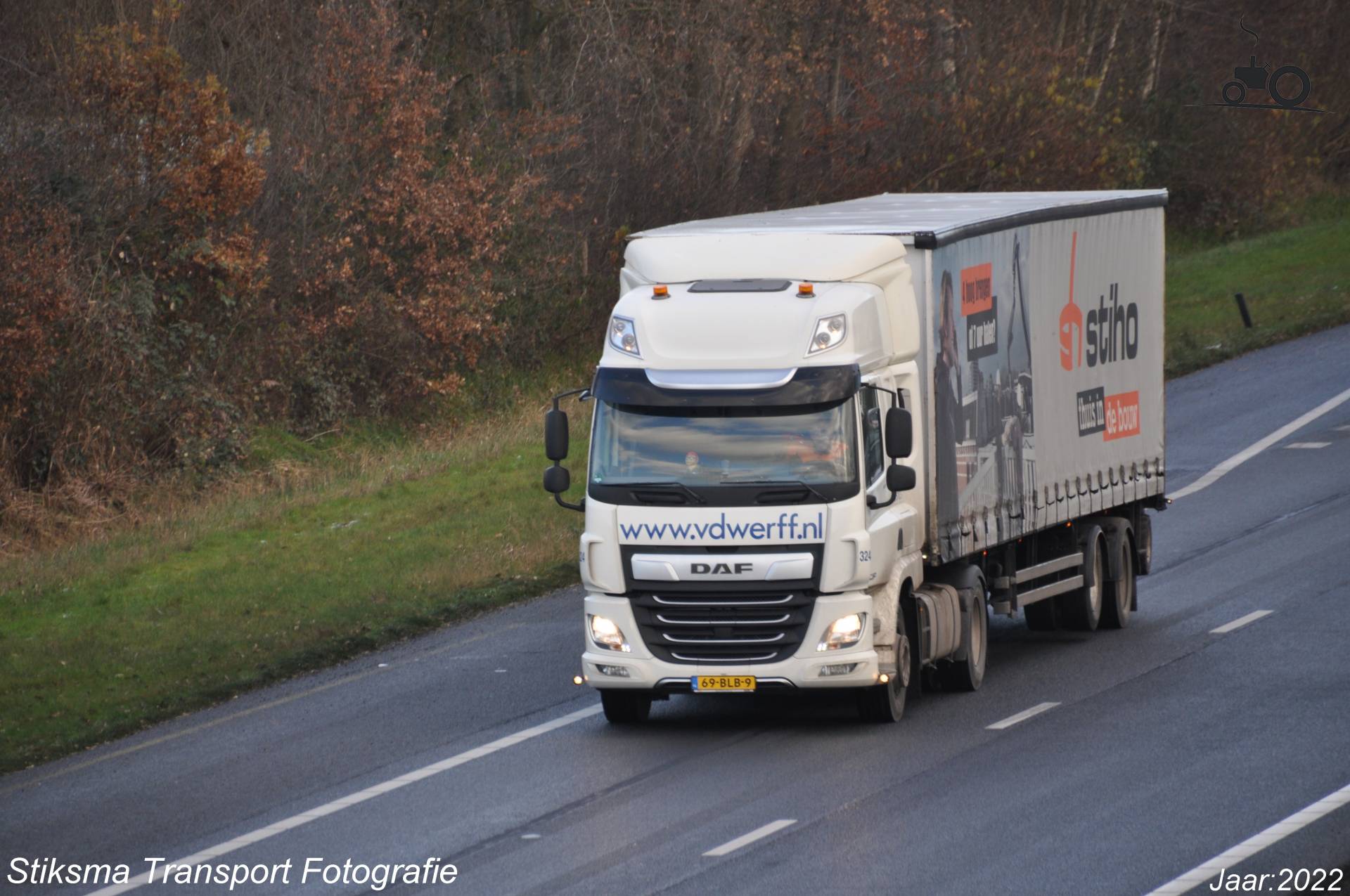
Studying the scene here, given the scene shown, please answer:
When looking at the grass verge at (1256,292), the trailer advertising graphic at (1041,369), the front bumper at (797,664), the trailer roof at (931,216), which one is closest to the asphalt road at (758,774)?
the front bumper at (797,664)

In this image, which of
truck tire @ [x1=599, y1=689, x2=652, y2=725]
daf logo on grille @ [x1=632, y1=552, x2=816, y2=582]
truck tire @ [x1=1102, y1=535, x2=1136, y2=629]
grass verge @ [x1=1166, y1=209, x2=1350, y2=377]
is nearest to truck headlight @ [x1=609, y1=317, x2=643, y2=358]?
daf logo on grille @ [x1=632, y1=552, x2=816, y2=582]

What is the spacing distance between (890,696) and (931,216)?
163 inches

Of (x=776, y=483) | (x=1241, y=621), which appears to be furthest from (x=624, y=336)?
(x=1241, y=621)

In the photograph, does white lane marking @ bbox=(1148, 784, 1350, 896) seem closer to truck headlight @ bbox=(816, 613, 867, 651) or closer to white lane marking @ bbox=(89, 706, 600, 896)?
truck headlight @ bbox=(816, 613, 867, 651)

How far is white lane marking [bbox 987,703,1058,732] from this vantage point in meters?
13.9

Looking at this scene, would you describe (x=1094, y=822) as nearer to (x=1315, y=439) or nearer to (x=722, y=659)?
(x=722, y=659)

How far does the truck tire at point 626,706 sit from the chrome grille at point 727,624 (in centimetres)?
74

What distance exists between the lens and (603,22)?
110 ft

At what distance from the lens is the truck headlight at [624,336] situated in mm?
14109

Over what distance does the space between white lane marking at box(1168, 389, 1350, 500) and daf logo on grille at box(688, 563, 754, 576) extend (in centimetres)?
1159

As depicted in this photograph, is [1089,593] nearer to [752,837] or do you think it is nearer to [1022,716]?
[1022,716]

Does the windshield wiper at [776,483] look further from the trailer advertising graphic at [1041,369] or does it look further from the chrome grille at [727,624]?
the trailer advertising graphic at [1041,369]

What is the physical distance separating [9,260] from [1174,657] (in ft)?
49.0

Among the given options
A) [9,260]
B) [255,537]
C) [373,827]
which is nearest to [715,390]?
[373,827]
